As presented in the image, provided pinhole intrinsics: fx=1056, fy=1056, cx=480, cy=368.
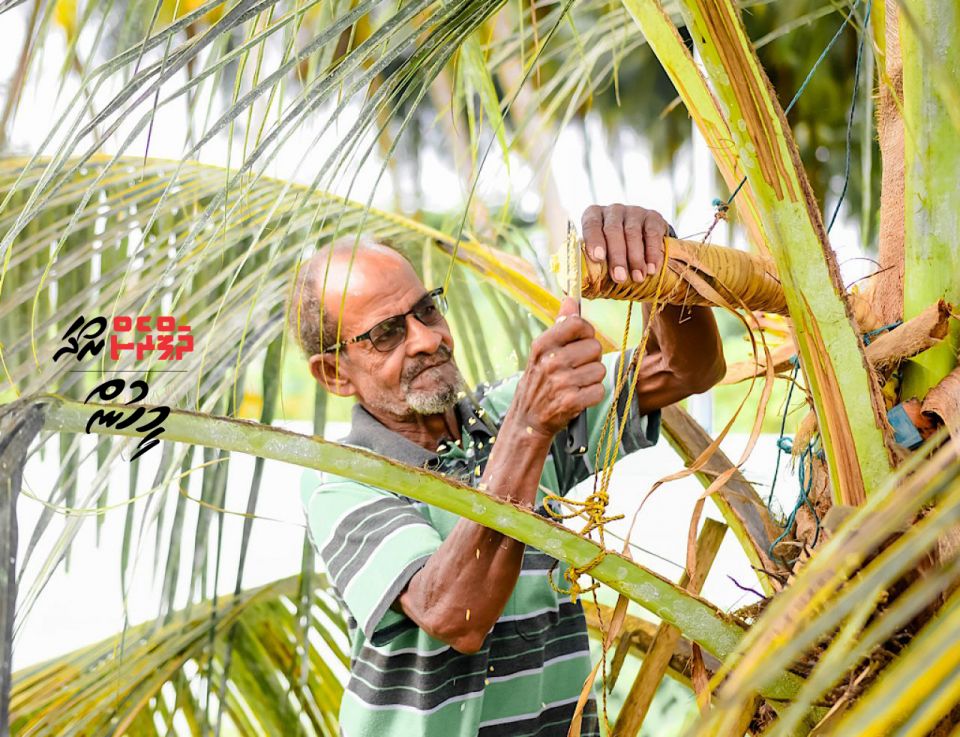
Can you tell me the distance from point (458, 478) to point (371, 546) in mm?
98

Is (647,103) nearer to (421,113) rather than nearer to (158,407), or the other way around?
(421,113)

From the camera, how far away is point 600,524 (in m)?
0.70

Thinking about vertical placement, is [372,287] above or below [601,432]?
above

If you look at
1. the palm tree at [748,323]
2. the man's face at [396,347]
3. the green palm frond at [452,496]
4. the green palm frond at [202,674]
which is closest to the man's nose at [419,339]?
the man's face at [396,347]

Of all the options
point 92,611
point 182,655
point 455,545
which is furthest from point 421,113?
point 455,545

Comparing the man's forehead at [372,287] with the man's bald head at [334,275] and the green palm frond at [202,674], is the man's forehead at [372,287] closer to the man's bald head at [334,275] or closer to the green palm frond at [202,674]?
the man's bald head at [334,275]

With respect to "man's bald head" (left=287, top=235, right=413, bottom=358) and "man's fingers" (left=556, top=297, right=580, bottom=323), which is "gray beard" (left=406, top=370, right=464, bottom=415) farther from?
"man's fingers" (left=556, top=297, right=580, bottom=323)

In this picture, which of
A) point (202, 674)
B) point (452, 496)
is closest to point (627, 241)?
A: point (452, 496)

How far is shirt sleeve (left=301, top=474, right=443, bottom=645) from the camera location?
88 centimetres

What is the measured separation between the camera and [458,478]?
0.95 m

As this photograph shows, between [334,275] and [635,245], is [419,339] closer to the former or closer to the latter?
[334,275]

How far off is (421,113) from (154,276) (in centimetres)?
297

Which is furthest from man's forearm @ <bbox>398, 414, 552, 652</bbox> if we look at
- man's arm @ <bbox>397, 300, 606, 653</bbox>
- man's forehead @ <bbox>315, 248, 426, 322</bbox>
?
man's forehead @ <bbox>315, 248, 426, 322</bbox>

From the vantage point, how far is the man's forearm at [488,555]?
Result: 81cm
